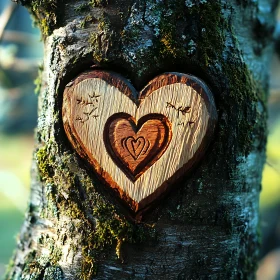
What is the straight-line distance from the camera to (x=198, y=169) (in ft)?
4.39

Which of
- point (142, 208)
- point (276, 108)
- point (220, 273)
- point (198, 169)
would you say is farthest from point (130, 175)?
point (276, 108)

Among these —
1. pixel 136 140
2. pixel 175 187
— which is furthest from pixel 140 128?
pixel 175 187

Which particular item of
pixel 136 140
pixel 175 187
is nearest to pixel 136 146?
pixel 136 140

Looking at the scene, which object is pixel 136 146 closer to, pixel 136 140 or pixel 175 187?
pixel 136 140

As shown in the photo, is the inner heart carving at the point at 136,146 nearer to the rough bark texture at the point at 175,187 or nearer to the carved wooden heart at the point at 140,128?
the carved wooden heart at the point at 140,128

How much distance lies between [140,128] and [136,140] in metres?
0.04

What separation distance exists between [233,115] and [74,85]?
0.51m

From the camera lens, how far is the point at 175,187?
4.35 feet

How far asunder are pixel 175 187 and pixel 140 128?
0.69ft

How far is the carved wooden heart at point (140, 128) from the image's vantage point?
1.29 m

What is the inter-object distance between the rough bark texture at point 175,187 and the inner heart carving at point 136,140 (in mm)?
110

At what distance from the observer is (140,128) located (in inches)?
51.9

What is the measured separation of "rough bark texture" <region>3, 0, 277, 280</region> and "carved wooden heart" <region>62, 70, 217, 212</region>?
0.16 feet

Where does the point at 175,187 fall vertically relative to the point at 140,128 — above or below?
below
